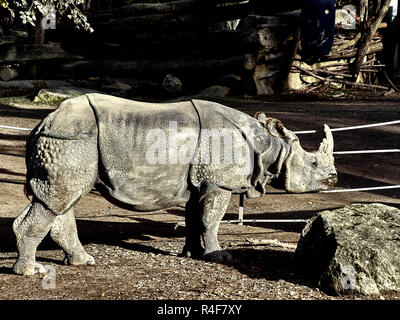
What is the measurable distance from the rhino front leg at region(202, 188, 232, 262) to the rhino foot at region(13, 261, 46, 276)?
1412 mm

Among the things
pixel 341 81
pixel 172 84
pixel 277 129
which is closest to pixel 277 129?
pixel 277 129

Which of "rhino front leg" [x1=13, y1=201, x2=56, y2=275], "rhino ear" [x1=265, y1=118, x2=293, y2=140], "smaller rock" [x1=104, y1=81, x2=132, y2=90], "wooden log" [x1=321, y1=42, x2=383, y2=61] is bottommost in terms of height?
"rhino front leg" [x1=13, y1=201, x2=56, y2=275]

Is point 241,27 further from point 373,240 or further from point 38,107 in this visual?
point 373,240

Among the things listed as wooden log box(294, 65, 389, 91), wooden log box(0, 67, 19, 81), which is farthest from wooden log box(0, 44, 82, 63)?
wooden log box(294, 65, 389, 91)

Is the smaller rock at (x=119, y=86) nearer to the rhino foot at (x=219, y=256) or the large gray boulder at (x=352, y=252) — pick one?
the rhino foot at (x=219, y=256)

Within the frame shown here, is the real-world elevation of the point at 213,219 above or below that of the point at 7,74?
below

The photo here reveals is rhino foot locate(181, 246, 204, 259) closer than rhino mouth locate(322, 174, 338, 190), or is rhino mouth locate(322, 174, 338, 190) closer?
rhino foot locate(181, 246, 204, 259)

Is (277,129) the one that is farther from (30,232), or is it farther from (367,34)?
(367,34)

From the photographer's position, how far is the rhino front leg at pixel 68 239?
5.86 metres

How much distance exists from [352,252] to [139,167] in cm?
184

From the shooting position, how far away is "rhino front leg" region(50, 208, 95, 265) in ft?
19.2

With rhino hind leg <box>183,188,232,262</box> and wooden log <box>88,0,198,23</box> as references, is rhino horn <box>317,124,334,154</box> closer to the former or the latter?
rhino hind leg <box>183,188,232,262</box>

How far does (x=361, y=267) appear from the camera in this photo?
5105 millimetres

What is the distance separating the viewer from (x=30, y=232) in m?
5.64
